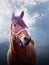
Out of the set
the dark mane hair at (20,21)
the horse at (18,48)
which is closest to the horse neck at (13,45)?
the horse at (18,48)

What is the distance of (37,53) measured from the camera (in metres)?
2.39

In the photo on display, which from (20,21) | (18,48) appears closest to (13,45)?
(18,48)

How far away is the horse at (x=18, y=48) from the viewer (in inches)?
→ 87.5

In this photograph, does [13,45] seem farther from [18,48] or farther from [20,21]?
[20,21]

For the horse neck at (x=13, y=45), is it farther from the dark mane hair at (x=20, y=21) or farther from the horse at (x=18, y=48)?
the dark mane hair at (x=20, y=21)

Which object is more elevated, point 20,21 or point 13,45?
point 20,21

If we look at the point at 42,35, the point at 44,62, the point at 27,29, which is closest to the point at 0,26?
the point at 27,29

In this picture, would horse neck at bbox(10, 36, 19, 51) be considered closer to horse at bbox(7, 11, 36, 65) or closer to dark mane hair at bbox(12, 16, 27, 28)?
horse at bbox(7, 11, 36, 65)

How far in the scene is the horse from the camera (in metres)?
2.22

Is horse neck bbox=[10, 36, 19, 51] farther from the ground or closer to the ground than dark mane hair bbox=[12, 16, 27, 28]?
closer to the ground

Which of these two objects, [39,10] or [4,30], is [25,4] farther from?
[4,30]

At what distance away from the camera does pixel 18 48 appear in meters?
2.29

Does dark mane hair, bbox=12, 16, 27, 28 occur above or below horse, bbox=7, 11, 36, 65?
above

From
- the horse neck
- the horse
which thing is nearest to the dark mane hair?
the horse
